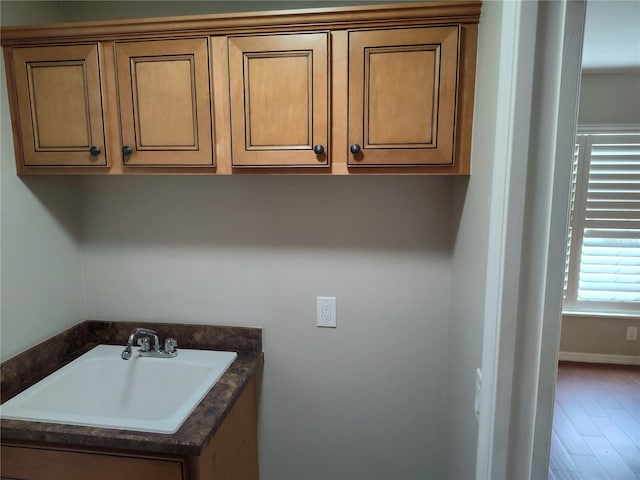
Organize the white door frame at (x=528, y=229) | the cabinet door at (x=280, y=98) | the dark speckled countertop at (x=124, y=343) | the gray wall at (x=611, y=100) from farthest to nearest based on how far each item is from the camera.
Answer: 1. the gray wall at (x=611, y=100)
2. the cabinet door at (x=280, y=98)
3. the dark speckled countertop at (x=124, y=343)
4. the white door frame at (x=528, y=229)

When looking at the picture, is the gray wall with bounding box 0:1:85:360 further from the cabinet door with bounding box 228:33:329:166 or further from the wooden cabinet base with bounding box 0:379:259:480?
the cabinet door with bounding box 228:33:329:166

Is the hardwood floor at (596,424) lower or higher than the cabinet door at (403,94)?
lower

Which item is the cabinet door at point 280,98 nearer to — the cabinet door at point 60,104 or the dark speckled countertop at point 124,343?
the cabinet door at point 60,104

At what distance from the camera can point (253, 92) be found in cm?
130

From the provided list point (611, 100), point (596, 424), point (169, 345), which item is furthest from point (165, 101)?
point (611, 100)

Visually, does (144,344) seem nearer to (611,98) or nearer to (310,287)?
(310,287)

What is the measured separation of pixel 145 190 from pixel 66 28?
64cm

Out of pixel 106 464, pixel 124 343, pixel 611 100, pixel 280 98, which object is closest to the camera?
pixel 106 464

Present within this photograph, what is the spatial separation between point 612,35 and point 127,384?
3.43 meters

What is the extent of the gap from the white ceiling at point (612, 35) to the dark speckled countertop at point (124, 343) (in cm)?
216

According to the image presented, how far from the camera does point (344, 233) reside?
1626 mm

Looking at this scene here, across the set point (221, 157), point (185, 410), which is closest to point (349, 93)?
point (221, 157)

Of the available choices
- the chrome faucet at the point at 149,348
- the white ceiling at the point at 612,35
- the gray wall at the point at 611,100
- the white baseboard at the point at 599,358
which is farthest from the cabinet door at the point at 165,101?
the white baseboard at the point at 599,358

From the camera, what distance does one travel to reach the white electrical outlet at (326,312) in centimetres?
167
